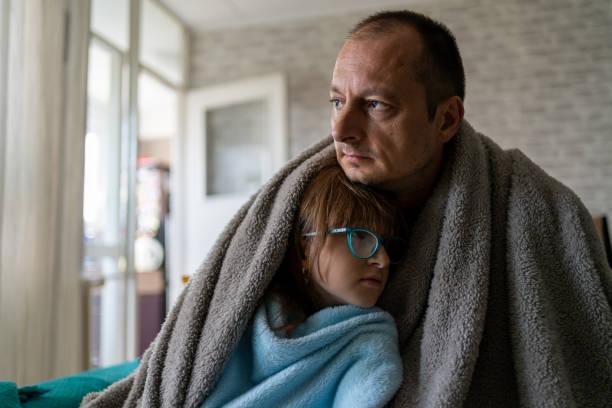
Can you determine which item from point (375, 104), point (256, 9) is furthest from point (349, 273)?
point (256, 9)

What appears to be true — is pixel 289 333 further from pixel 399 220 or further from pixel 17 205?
pixel 17 205

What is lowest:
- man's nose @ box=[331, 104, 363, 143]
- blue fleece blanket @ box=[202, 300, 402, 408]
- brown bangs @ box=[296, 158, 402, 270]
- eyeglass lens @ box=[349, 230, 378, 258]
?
blue fleece blanket @ box=[202, 300, 402, 408]

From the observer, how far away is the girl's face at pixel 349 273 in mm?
777

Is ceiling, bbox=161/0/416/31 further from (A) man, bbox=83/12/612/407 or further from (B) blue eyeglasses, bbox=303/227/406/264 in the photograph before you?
(B) blue eyeglasses, bbox=303/227/406/264

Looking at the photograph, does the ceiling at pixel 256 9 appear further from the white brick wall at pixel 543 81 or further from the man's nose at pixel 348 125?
the man's nose at pixel 348 125

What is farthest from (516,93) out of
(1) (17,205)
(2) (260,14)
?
(1) (17,205)

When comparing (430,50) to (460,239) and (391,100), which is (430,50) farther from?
(460,239)

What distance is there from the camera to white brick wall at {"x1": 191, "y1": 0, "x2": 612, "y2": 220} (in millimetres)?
3627

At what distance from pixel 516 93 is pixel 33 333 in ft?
11.0

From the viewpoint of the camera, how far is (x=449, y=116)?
2.86ft

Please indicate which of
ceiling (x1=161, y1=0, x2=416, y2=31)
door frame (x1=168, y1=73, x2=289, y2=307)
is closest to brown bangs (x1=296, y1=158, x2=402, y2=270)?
door frame (x1=168, y1=73, x2=289, y2=307)

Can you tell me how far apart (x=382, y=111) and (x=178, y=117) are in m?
3.71

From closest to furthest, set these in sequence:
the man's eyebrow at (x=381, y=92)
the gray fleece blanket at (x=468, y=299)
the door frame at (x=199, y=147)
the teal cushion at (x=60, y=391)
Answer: the gray fleece blanket at (x=468, y=299) < the man's eyebrow at (x=381, y=92) < the teal cushion at (x=60, y=391) < the door frame at (x=199, y=147)

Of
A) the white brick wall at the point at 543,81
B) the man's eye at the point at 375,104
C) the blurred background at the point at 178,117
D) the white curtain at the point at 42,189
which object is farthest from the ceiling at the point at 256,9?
the man's eye at the point at 375,104
